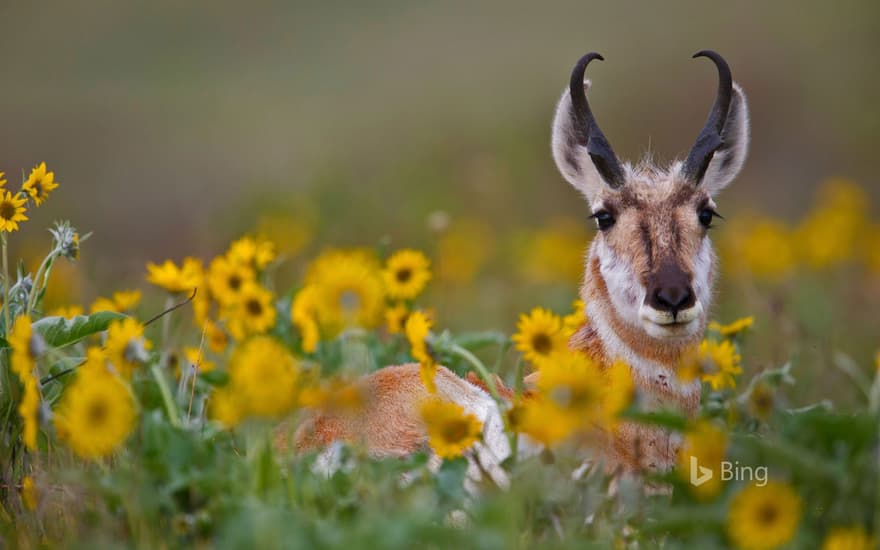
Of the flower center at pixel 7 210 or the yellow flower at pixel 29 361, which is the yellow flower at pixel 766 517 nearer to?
the yellow flower at pixel 29 361

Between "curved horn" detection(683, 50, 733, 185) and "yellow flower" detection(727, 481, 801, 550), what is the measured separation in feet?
9.68

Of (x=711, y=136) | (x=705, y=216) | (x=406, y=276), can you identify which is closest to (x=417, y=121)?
(x=406, y=276)

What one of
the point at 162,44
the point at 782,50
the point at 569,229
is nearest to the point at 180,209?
the point at 569,229

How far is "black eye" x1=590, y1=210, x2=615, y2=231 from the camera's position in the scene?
642 centimetres

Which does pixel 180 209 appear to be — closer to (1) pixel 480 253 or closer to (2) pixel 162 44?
(1) pixel 480 253

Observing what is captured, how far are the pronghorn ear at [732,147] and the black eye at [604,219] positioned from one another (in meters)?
0.91

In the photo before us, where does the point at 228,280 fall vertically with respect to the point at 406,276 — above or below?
above

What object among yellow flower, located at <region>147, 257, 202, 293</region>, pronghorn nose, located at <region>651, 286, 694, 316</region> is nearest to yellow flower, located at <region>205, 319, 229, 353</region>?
yellow flower, located at <region>147, 257, 202, 293</region>

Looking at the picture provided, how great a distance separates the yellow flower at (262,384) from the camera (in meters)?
3.91

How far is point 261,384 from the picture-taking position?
392 cm

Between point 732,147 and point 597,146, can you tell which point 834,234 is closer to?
point 732,147

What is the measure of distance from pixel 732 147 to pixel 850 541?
3.73 meters

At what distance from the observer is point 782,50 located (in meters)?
22.7

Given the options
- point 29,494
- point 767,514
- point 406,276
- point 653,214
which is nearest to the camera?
point 767,514
